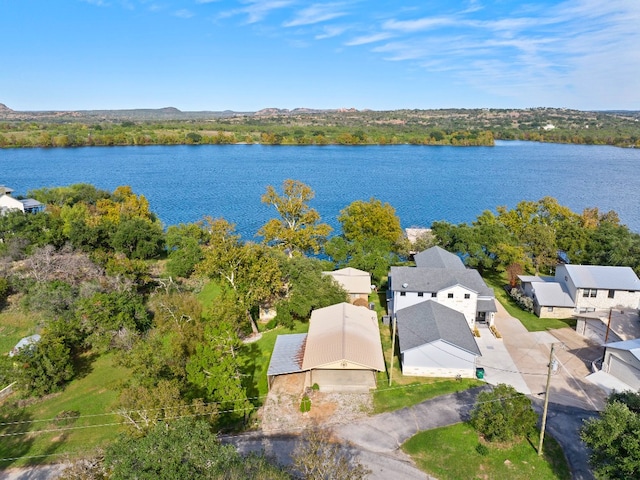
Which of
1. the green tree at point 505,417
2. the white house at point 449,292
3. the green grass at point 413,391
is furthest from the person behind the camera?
the white house at point 449,292

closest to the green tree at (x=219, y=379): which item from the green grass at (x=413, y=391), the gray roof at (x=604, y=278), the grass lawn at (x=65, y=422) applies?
the grass lawn at (x=65, y=422)

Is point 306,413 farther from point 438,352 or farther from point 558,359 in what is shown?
point 558,359

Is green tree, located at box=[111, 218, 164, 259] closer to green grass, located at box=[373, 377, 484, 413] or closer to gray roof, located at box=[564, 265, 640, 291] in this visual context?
green grass, located at box=[373, 377, 484, 413]

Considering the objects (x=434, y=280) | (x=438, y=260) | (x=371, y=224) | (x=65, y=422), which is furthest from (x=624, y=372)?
(x=65, y=422)

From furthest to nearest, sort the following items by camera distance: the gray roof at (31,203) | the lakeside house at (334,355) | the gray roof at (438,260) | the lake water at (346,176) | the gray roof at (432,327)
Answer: the lake water at (346,176)
the gray roof at (31,203)
the gray roof at (438,260)
the gray roof at (432,327)
the lakeside house at (334,355)

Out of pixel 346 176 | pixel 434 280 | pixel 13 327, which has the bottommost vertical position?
pixel 13 327

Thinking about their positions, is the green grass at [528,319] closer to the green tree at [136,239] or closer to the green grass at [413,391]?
the green grass at [413,391]
